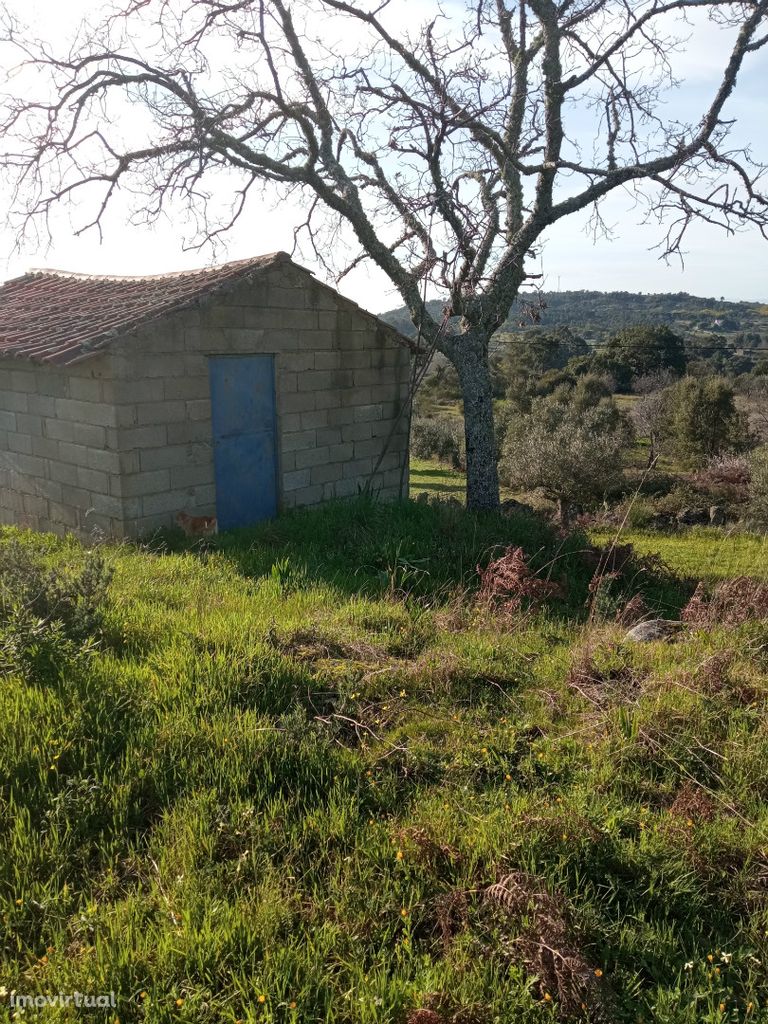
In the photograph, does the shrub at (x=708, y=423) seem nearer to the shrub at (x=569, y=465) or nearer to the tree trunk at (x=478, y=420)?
the shrub at (x=569, y=465)

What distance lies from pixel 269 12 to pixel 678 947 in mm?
14096

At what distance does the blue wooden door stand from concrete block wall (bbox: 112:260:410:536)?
0.14 m

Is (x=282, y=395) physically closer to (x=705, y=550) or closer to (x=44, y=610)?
(x=44, y=610)

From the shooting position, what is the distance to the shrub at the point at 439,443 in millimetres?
30312

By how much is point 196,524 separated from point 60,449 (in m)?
1.92

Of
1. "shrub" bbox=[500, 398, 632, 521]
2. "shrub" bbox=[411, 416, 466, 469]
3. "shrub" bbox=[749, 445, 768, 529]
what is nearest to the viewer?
"shrub" bbox=[749, 445, 768, 529]

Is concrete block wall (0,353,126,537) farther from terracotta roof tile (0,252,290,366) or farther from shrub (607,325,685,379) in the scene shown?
shrub (607,325,685,379)

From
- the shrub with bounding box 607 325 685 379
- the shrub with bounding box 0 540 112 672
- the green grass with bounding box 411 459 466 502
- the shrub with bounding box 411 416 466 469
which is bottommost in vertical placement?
the green grass with bounding box 411 459 466 502

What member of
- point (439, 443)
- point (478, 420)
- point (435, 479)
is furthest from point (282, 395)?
point (439, 443)

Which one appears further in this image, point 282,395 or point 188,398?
point 282,395

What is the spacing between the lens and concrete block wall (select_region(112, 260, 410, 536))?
8609mm

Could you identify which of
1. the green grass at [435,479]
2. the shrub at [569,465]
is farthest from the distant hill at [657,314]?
the shrub at [569,465]

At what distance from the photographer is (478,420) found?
13133mm

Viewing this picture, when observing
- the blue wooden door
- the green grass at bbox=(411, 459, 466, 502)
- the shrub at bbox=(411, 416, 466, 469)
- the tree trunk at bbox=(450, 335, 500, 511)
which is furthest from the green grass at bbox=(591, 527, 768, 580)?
the shrub at bbox=(411, 416, 466, 469)
